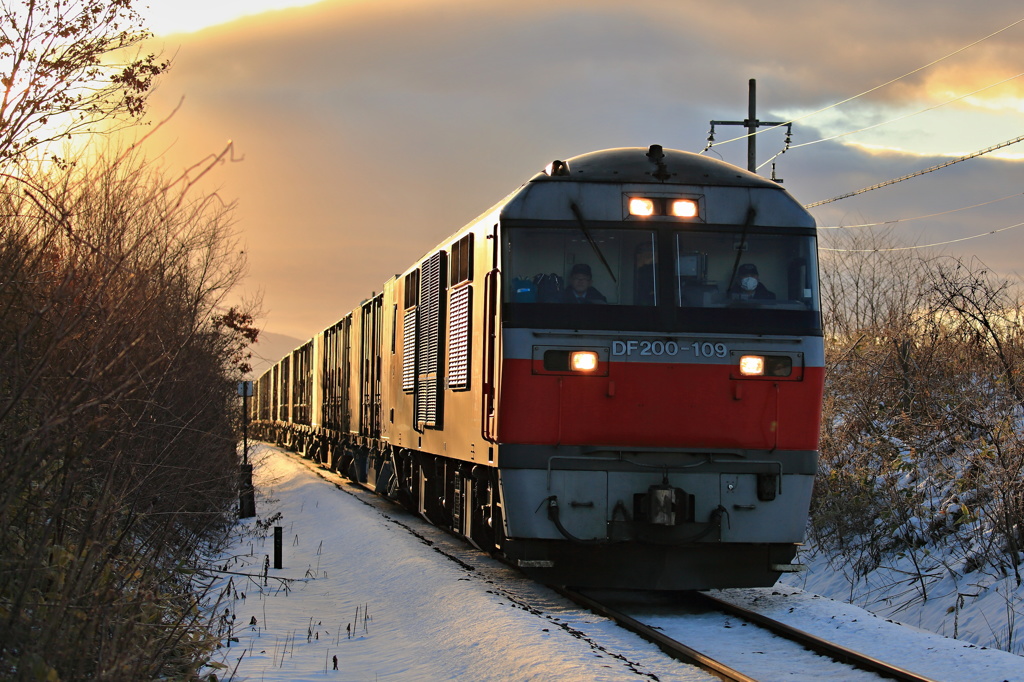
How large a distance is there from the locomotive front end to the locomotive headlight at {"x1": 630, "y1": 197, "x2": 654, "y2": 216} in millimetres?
12

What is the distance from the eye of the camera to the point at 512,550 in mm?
8953

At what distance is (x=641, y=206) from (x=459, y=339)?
2.66m

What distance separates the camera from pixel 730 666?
722 centimetres

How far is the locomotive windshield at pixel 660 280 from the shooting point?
29.1 ft

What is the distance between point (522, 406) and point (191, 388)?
5661mm

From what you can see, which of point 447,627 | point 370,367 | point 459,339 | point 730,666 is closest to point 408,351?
point 459,339

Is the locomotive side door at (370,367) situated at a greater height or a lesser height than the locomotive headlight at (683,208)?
lesser

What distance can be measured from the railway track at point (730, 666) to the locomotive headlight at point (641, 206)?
3.25 meters

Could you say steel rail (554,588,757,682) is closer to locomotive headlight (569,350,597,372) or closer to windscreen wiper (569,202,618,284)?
locomotive headlight (569,350,597,372)

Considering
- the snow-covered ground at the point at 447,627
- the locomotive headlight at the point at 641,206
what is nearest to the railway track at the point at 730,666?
the snow-covered ground at the point at 447,627

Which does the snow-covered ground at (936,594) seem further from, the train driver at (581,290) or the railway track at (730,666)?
the train driver at (581,290)

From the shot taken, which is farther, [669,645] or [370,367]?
[370,367]

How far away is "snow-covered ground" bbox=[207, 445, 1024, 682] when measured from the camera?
710 centimetres

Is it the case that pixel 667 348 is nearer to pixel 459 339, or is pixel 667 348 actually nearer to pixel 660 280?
pixel 660 280
